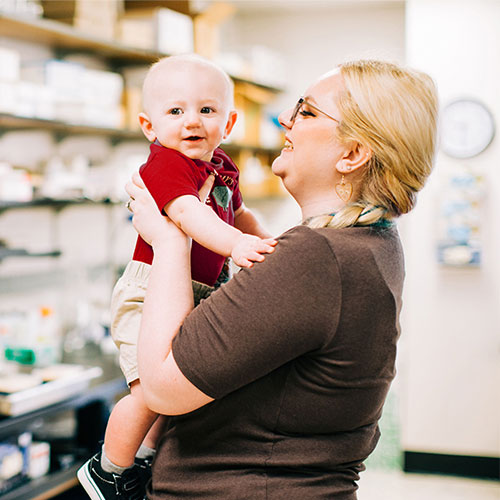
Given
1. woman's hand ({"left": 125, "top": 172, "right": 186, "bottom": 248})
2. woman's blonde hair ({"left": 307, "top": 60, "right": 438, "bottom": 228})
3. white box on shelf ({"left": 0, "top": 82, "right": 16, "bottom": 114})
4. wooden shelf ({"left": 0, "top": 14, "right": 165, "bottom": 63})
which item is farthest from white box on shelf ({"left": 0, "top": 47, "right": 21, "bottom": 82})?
woman's blonde hair ({"left": 307, "top": 60, "right": 438, "bottom": 228})

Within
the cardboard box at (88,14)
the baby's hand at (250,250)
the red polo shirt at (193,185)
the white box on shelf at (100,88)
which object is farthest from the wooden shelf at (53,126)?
the baby's hand at (250,250)

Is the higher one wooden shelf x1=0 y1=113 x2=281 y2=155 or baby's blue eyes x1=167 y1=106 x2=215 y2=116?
wooden shelf x1=0 y1=113 x2=281 y2=155

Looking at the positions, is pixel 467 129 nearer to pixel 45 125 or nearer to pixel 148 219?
pixel 45 125

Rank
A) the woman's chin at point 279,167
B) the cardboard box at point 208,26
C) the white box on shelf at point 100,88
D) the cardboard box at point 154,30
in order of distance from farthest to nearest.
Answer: the cardboard box at point 208,26 → the cardboard box at point 154,30 → the white box on shelf at point 100,88 → the woman's chin at point 279,167

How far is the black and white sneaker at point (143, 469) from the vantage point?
4.18 feet

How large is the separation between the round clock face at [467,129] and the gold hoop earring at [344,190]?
2.78 m

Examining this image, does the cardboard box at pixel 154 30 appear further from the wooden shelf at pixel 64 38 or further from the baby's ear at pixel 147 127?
the baby's ear at pixel 147 127

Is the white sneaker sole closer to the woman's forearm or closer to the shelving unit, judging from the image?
the woman's forearm

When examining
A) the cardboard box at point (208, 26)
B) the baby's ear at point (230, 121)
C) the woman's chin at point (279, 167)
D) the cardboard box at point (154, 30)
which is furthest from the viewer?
the cardboard box at point (208, 26)

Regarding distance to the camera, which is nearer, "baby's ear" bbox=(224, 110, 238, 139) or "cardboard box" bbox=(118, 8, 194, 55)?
"baby's ear" bbox=(224, 110, 238, 139)

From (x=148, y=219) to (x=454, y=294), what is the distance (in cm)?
303

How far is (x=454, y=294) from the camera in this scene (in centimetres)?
378

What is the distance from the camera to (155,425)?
1336 millimetres

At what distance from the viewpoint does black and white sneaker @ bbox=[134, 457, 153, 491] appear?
1.28 m
